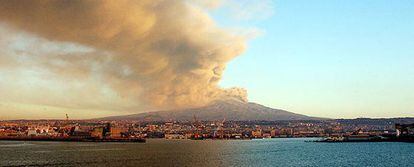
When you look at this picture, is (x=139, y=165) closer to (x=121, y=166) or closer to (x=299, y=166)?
(x=121, y=166)

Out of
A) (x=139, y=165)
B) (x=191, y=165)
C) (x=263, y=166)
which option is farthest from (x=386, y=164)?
(x=139, y=165)

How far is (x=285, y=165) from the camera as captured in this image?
92188 mm

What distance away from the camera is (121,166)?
288ft

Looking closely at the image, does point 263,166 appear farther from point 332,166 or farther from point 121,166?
point 121,166

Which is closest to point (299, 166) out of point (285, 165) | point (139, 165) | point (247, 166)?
point (285, 165)

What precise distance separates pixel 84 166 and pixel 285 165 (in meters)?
38.4

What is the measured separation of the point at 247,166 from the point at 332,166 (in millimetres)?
16164

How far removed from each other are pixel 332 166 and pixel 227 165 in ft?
65.8

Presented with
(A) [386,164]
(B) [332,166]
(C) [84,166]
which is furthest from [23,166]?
(A) [386,164]

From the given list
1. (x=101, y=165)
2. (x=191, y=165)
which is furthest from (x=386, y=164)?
(x=101, y=165)

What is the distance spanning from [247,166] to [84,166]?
30.8 meters

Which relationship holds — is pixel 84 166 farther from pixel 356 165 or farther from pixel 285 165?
pixel 356 165

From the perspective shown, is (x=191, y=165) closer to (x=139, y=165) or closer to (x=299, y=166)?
(x=139, y=165)

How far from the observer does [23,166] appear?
3484 inches
